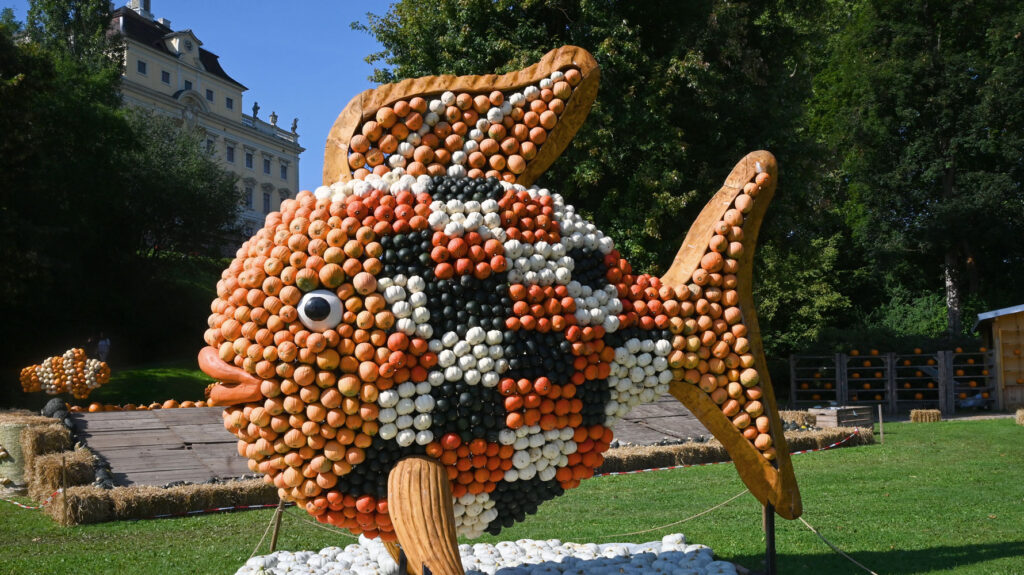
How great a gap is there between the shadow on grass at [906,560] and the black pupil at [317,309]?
3.66 meters

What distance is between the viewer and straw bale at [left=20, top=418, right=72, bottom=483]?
868cm

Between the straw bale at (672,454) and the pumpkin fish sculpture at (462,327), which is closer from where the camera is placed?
the pumpkin fish sculpture at (462,327)

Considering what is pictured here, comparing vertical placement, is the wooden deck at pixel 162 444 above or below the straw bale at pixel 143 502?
above

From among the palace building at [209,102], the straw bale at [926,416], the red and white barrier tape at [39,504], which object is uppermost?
the palace building at [209,102]

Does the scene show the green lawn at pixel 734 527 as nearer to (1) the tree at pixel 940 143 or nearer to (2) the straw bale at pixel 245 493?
(2) the straw bale at pixel 245 493

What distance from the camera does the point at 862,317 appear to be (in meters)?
24.3

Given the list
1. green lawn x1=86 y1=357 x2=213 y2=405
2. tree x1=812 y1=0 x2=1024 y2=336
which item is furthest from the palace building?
tree x1=812 y1=0 x2=1024 y2=336

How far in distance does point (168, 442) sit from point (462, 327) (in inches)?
297

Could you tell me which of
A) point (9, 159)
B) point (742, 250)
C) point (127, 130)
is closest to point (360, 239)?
point (742, 250)

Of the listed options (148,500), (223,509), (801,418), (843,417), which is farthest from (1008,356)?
(148,500)

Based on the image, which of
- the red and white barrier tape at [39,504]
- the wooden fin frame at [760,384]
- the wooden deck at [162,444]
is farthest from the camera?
the wooden deck at [162,444]

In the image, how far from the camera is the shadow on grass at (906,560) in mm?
5434

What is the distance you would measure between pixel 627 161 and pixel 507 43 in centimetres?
295

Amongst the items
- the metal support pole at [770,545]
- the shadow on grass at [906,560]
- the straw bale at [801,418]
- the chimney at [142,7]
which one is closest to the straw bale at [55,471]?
the shadow on grass at [906,560]
